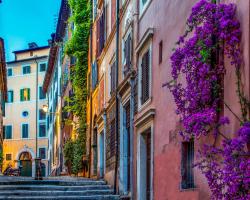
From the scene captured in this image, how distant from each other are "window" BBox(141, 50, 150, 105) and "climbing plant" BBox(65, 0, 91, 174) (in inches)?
548

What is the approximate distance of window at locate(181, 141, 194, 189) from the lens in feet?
38.2

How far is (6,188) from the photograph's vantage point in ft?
67.4

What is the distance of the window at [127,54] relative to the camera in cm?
1823

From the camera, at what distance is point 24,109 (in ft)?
262

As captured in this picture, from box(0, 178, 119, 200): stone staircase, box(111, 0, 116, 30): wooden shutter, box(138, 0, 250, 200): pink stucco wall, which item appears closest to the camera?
box(138, 0, 250, 200): pink stucco wall

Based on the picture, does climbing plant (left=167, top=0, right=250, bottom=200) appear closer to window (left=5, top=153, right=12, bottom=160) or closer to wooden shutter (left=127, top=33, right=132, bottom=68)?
wooden shutter (left=127, top=33, right=132, bottom=68)

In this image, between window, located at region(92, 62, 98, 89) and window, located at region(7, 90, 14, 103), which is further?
window, located at region(7, 90, 14, 103)

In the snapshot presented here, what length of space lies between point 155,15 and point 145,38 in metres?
0.85

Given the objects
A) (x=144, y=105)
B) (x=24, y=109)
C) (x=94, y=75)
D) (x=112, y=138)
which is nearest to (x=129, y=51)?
(x=144, y=105)

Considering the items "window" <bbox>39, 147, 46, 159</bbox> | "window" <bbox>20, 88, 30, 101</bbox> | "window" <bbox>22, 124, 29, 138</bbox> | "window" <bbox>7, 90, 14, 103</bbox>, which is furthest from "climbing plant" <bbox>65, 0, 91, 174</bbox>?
"window" <bbox>7, 90, 14, 103</bbox>

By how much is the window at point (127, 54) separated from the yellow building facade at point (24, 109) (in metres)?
58.9

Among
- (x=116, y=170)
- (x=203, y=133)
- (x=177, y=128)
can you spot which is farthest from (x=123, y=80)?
(x=203, y=133)

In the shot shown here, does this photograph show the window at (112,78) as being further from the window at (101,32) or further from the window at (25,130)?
the window at (25,130)

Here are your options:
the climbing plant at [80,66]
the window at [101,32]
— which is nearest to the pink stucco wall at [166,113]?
the window at [101,32]
